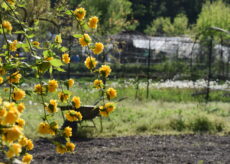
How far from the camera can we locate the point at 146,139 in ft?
22.8

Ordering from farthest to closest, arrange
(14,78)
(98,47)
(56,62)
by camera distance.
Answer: (98,47) → (14,78) → (56,62)

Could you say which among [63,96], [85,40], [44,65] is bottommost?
[63,96]

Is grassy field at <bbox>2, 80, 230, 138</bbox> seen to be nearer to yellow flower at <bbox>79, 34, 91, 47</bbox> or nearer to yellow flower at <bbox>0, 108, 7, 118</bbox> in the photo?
yellow flower at <bbox>79, 34, 91, 47</bbox>

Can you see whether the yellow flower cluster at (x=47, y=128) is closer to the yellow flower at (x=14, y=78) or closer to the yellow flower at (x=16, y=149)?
the yellow flower at (x=14, y=78)

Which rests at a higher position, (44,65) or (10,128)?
(44,65)

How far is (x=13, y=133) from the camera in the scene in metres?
1.46

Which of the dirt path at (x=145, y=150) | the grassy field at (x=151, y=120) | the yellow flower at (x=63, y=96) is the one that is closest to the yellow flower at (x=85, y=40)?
the yellow flower at (x=63, y=96)

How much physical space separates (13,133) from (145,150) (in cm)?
467

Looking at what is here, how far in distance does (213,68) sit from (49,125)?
18522mm

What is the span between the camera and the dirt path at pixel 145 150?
Result: 18.0 ft

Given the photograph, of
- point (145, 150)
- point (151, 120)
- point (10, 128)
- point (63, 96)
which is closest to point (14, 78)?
point (63, 96)

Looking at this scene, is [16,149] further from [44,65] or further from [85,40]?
[85,40]

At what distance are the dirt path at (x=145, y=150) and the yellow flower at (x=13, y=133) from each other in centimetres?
392

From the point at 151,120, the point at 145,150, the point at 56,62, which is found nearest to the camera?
the point at 56,62
